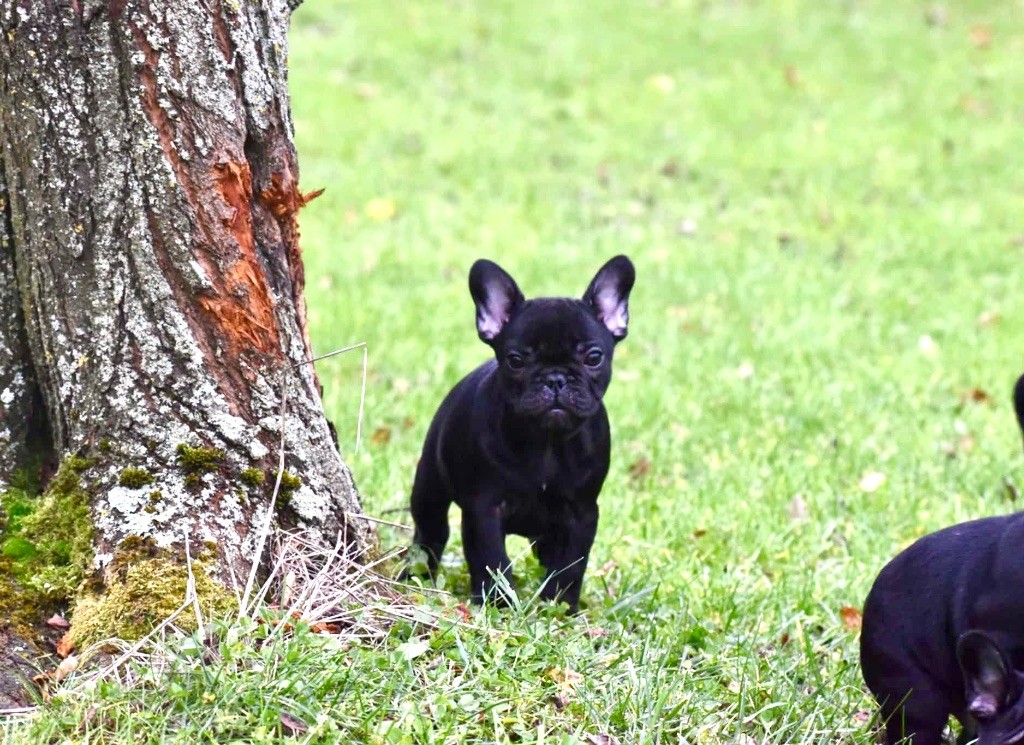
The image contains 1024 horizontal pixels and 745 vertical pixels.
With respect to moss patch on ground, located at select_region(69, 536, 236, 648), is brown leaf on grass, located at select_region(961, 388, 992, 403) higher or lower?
lower

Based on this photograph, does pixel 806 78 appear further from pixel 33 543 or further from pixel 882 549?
pixel 33 543

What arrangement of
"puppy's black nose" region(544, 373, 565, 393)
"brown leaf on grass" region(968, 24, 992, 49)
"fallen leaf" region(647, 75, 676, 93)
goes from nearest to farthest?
"puppy's black nose" region(544, 373, 565, 393), "fallen leaf" region(647, 75, 676, 93), "brown leaf on grass" region(968, 24, 992, 49)

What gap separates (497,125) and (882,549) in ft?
28.6

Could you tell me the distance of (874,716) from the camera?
13.0ft

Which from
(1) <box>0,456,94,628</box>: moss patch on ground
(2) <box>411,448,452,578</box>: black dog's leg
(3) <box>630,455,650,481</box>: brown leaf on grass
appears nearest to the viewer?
(1) <box>0,456,94,628</box>: moss patch on ground

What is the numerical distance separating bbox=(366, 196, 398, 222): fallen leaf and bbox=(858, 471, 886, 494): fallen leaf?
567 centimetres

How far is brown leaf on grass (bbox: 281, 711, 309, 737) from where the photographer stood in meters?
3.37

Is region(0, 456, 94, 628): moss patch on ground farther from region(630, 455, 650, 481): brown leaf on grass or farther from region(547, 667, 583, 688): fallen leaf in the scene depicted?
region(630, 455, 650, 481): brown leaf on grass

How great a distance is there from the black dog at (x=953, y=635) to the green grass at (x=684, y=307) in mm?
271

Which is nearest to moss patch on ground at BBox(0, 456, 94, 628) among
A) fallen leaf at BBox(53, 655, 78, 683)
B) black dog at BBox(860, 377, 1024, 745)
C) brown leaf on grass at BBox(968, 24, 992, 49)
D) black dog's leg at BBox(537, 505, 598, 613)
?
fallen leaf at BBox(53, 655, 78, 683)

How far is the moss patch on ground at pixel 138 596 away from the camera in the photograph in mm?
3771

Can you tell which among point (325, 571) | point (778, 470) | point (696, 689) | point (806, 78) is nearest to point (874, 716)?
point (696, 689)

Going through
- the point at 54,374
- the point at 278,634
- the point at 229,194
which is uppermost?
the point at 229,194

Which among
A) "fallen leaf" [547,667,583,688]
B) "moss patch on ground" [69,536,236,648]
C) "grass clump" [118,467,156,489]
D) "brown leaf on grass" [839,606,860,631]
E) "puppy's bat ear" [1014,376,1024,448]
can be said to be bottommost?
"brown leaf on grass" [839,606,860,631]
